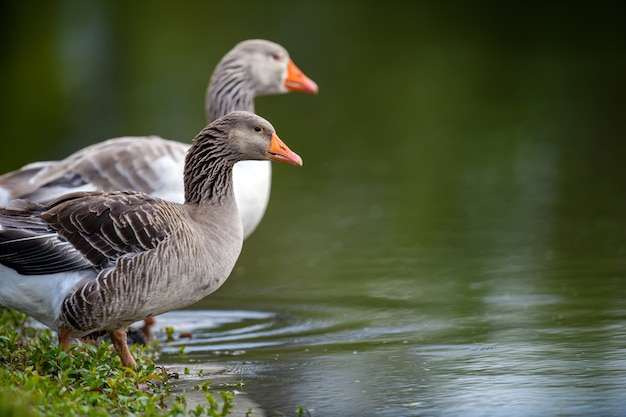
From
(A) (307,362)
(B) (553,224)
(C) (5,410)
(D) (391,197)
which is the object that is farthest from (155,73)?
(C) (5,410)

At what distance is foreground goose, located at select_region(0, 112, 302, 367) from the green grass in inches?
8.1

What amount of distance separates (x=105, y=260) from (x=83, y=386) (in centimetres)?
77

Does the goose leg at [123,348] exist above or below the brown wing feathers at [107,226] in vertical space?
below

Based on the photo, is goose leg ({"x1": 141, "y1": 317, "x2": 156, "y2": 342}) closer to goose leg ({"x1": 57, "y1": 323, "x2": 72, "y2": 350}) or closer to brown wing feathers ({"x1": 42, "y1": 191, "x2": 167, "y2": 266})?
goose leg ({"x1": 57, "y1": 323, "x2": 72, "y2": 350})

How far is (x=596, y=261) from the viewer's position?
912cm

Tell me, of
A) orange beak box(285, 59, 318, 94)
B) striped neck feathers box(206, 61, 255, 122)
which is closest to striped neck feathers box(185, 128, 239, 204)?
striped neck feathers box(206, 61, 255, 122)

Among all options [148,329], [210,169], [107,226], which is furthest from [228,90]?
[107,226]

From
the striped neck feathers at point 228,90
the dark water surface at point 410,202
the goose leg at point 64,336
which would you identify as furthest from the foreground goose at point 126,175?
the goose leg at point 64,336

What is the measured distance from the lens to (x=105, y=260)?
243 inches

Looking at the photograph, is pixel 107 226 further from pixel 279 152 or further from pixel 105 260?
pixel 279 152

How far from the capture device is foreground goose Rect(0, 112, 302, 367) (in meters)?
6.12

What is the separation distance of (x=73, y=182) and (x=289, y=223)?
3849 millimetres

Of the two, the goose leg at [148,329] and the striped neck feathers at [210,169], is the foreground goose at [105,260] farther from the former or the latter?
the goose leg at [148,329]

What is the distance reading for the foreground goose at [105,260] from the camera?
6117mm
